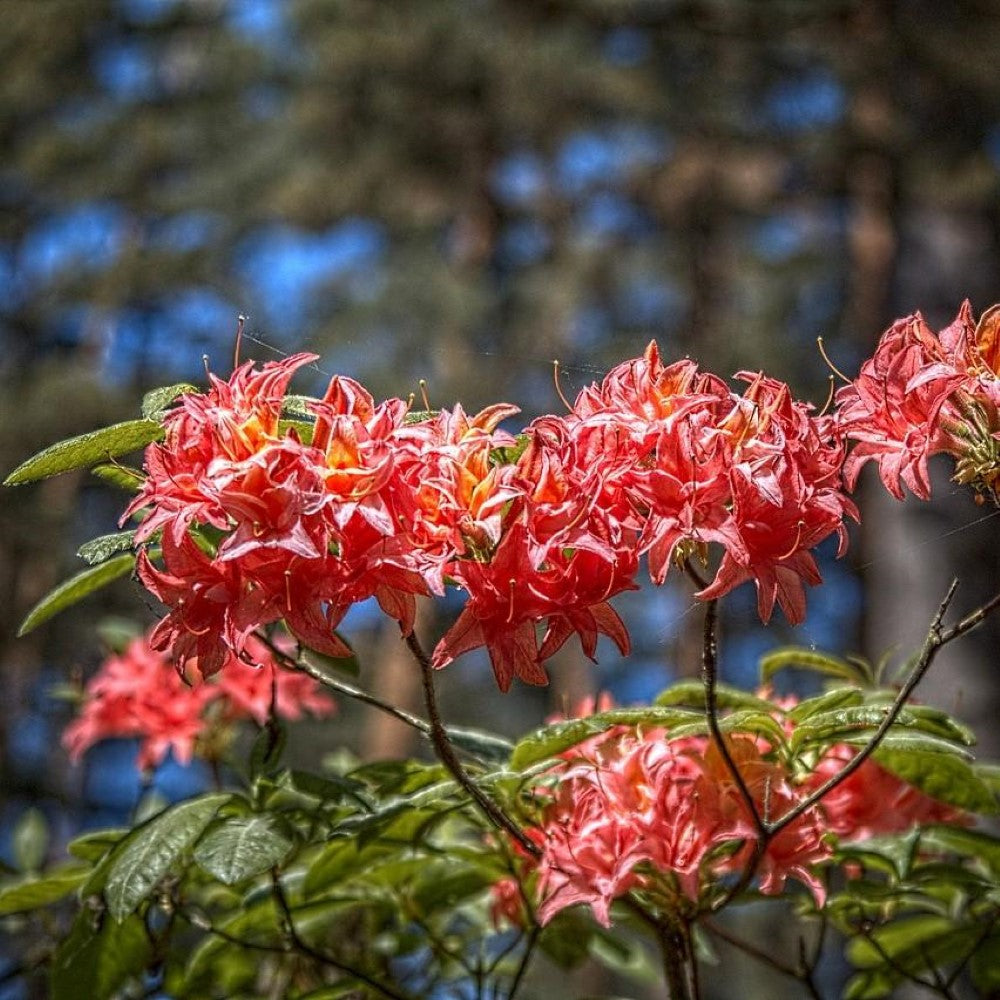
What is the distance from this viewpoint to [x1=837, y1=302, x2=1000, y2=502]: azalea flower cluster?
977mm

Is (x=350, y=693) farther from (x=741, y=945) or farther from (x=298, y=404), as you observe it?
(x=741, y=945)

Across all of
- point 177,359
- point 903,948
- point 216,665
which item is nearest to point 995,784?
point 903,948

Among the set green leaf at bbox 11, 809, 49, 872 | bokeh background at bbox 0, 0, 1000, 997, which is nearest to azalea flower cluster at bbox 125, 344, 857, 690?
green leaf at bbox 11, 809, 49, 872

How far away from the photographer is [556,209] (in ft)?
36.1

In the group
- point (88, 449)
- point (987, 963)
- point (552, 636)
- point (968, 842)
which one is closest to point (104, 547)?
point (88, 449)

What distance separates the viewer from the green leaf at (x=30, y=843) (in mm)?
1741

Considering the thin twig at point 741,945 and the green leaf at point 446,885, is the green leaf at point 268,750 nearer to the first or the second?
the green leaf at point 446,885

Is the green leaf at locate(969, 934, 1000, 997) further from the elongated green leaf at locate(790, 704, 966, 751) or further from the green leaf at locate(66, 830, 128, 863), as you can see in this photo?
the green leaf at locate(66, 830, 128, 863)

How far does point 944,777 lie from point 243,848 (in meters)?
0.56

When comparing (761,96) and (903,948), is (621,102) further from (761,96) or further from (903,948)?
(903,948)

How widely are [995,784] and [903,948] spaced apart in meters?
0.25

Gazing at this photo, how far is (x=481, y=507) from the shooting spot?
3.02ft

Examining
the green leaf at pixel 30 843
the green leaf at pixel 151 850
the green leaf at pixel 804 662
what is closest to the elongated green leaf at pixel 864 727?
the green leaf at pixel 804 662

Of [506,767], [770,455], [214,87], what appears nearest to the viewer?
[770,455]
